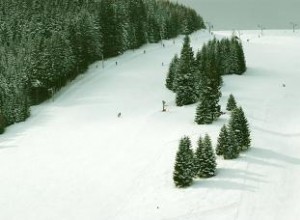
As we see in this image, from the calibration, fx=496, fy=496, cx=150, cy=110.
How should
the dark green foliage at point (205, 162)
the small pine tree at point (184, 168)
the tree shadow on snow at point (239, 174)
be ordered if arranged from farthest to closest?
the dark green foliage at point (205, 162), the tree shadow on snow at point (239, 174), the small pine tree at point (184, 168)

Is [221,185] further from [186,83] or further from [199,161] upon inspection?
[186,83]

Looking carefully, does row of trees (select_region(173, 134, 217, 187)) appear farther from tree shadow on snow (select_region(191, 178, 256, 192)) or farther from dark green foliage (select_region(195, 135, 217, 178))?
tree shadow on snow (select_region(191, 178, 256, 192))

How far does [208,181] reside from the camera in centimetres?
4772

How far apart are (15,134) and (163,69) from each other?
41.5 m

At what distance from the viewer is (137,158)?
56688mm

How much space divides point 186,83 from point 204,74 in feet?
13.9

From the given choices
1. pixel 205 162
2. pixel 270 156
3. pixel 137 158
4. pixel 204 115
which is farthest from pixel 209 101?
pixel 205 162

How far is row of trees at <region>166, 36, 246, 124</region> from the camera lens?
66.3 m

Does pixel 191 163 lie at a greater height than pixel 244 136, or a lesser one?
lesser

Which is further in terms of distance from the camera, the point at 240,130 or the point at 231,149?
the point at 240,130

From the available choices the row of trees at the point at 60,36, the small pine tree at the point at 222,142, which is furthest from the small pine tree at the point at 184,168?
the row of trees at the point at 60,36

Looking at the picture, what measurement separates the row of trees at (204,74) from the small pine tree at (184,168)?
56.8 ft

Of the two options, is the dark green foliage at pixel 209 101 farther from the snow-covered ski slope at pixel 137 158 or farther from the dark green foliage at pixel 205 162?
the dark green foliage at pixel 205 162

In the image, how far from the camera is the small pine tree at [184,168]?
1858 inches
